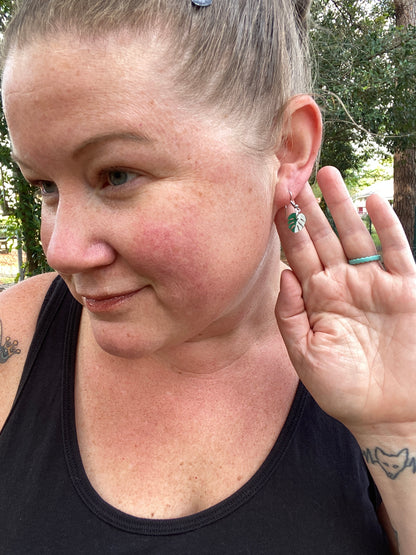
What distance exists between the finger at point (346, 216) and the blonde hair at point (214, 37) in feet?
0.85

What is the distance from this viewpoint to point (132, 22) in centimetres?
110

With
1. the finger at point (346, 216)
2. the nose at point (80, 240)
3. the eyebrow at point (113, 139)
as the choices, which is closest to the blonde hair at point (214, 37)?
the eyebrow at point (113, 139)

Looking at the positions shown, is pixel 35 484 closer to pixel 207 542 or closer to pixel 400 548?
pixel 207 542

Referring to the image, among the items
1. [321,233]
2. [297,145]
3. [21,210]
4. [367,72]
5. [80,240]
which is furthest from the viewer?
[367,72]

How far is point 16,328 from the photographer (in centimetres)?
163

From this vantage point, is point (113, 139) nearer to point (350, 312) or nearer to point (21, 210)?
point (350, 312)

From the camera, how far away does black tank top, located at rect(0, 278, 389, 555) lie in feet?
4.35

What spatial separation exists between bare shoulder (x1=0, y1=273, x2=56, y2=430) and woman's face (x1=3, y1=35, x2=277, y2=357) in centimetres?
Result: 39

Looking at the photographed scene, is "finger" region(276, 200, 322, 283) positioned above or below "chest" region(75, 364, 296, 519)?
above

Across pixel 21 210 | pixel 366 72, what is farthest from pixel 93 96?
pixel 366 72

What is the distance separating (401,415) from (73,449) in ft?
3.06

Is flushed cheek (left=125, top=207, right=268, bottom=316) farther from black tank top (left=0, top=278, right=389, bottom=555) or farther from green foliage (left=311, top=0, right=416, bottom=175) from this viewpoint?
green foliage (left=311, top=0, right=416, bottom=175)

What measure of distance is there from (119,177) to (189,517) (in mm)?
904

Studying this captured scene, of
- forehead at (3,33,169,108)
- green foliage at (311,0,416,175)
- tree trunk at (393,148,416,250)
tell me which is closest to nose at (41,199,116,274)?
forehead at (3,33,169,108)
